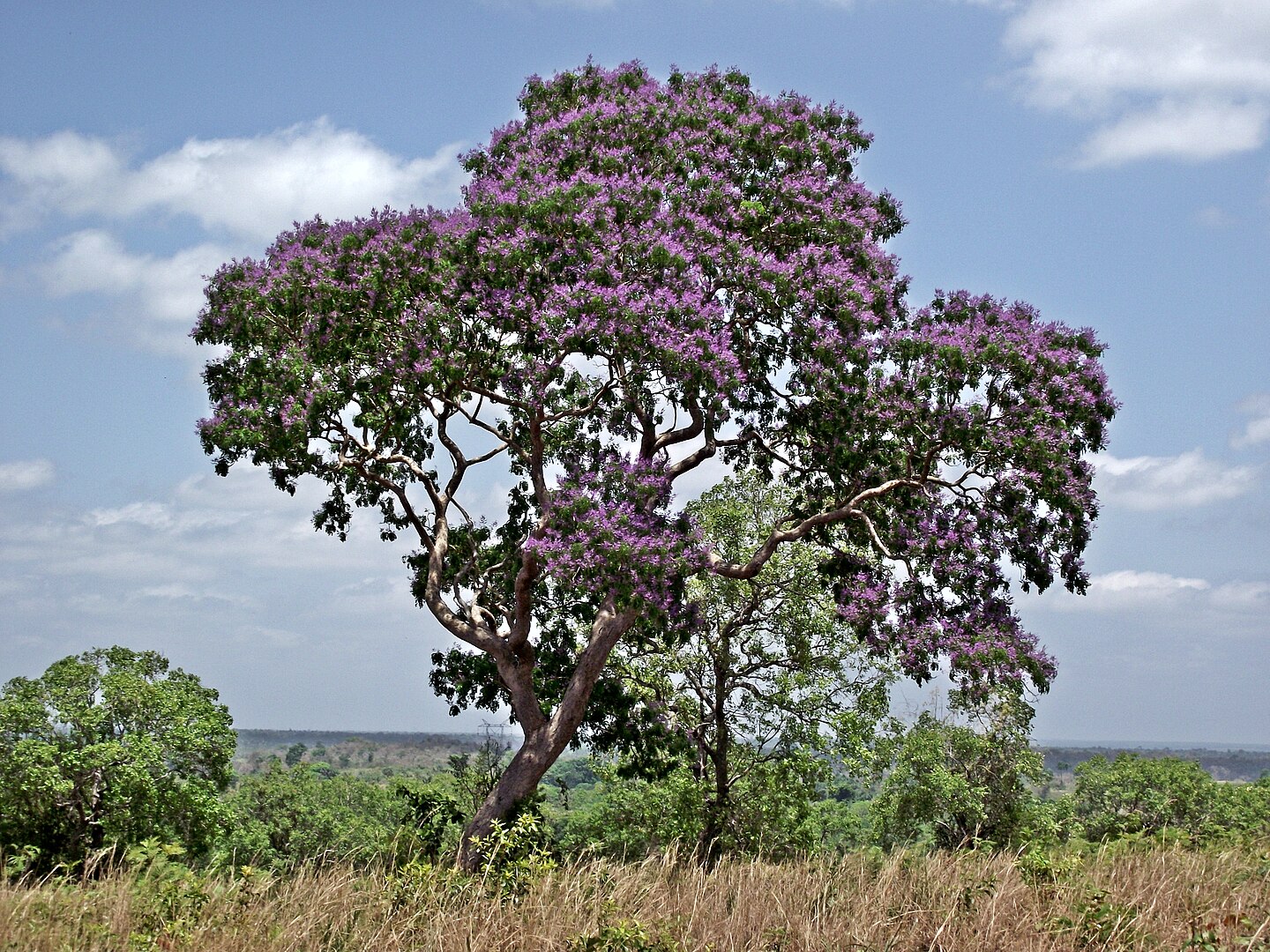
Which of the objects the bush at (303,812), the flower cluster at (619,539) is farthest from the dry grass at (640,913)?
the bush at (303,812)

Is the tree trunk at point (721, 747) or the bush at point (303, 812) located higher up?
the tree trunk at point (721, 747)

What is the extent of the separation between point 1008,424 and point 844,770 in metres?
11.7

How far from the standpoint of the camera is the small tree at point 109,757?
18.2 metres

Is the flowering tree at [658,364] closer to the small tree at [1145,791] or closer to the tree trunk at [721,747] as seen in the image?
the tree trunk at [721,747]

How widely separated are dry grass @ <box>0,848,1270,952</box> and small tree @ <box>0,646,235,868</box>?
970cm

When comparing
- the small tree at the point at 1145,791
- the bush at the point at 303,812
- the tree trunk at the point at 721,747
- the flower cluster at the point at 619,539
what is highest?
the flower cluster at the point at 619,539

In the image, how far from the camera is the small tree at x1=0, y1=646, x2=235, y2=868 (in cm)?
1822

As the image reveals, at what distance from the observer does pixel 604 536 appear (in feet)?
40.2

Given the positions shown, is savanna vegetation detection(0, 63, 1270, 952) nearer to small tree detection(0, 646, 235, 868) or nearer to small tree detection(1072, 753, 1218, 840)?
small tree detection(0, 646, 235, 868)

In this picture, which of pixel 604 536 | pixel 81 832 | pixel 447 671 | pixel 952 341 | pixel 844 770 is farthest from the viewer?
pixel 844 770

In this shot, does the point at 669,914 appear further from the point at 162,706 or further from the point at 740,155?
the point at 162,706

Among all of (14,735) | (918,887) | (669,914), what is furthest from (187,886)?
(14,735)

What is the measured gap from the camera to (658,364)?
505 inches

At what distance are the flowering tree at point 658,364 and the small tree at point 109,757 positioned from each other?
670 cm
